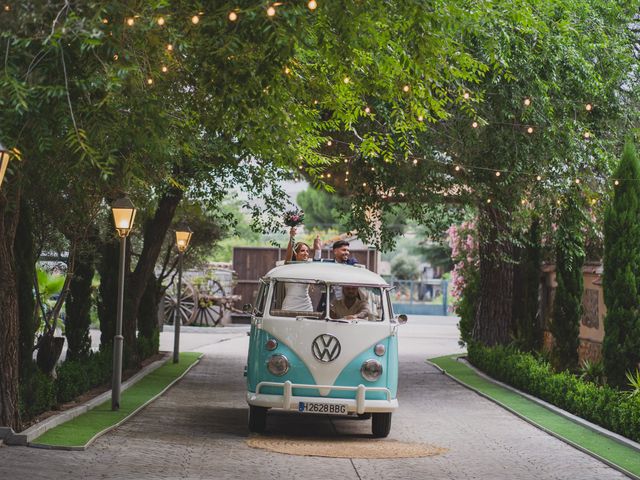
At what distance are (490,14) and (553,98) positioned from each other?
491 cm

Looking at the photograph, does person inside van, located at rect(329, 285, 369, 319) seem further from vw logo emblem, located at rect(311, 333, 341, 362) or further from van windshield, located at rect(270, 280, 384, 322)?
vw logo emblem, located at rect(311, 333, 341, 362)

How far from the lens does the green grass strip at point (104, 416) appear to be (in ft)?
40.3

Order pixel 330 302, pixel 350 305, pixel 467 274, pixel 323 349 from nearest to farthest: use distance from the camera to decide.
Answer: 1. pixel 323 349
2. pixel 330 302
3. pixel 350 305
4. pixel 467 274

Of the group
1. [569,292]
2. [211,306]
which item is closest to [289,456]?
[569,292]

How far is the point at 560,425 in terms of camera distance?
15.5 meters

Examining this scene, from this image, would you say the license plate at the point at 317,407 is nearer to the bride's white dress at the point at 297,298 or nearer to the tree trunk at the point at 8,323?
the bride's white dress at the point at 297,298

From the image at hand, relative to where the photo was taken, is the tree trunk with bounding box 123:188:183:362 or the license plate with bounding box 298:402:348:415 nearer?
the license plate with bounding box 298:402:348:415

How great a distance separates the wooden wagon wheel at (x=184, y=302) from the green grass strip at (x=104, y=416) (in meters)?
16.5

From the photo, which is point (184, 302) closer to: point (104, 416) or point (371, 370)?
point (104, 416)

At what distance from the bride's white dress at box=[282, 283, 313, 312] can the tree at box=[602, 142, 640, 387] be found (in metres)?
5.52

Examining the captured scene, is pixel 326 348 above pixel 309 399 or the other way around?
above

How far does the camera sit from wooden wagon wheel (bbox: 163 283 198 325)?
40.0m

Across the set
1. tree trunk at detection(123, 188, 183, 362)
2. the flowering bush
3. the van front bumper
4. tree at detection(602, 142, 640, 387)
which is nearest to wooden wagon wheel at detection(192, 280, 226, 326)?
the flowering bush

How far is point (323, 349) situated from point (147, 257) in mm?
10106
